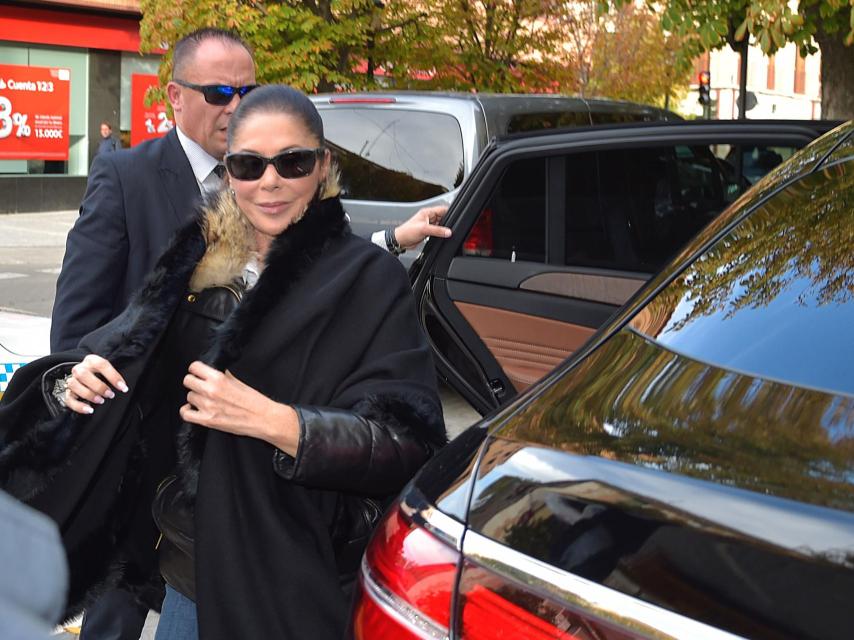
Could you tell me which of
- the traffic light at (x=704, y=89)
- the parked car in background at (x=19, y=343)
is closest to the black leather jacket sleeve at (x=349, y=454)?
the parked car in background at (x=19, y=343)

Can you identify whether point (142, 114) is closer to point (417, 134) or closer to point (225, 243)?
point (417, 134)

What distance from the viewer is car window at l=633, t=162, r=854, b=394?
66.9 inches

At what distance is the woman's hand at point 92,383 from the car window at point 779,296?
3.47ft

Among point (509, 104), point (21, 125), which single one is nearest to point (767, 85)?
point (21, 125)

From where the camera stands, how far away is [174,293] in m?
2.49

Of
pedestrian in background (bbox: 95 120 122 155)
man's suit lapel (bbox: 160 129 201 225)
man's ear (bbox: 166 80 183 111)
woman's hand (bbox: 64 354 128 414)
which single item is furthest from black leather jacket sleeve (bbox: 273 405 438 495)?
pedestrian in background (bbox: 95 120 122 155)

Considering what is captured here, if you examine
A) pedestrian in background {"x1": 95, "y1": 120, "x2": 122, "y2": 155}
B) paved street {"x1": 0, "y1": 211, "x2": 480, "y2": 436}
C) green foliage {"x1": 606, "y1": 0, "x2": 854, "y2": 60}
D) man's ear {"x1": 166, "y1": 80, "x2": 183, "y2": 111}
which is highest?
green foliage {"x1": 606, "y1": 0, "x2": 854, "y2": 60}

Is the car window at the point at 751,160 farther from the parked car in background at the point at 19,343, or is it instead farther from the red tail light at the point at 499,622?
the red tail light at the point at 499,622

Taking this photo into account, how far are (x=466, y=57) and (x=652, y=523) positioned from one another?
608 inches

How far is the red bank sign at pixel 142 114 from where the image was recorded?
25094 mm

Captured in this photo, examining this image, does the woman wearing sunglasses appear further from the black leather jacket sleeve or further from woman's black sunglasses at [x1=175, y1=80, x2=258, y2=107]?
woman's black sunglasses at [x1=175, y1=80, x2=258, y2=107]

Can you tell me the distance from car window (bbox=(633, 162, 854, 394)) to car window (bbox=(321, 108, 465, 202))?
521cm

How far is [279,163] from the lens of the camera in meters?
2.46

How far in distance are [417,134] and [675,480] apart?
6190 mm
